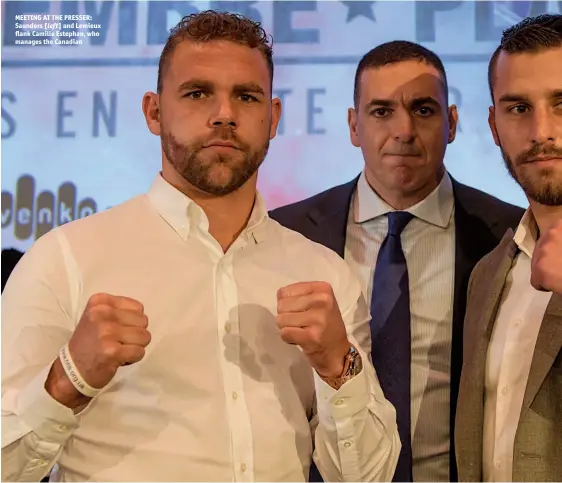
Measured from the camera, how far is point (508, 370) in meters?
1.44

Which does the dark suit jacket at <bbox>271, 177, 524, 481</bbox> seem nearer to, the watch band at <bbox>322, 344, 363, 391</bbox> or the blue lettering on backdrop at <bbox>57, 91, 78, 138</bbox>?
the watch band at <bbox>322, 344, 363, 391</bbox>

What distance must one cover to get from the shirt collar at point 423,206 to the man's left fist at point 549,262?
0.64 meters

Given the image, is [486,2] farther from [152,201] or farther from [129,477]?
[129,477]

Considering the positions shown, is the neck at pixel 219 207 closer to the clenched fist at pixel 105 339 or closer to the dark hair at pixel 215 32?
the dark hair at pixel 215 32

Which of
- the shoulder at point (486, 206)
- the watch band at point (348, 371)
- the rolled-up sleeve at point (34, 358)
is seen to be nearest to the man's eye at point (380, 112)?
the shoulder at point (486, 206)

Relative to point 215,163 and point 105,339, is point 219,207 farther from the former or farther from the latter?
point 105,339

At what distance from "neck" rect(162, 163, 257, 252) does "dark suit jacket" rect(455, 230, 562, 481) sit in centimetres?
56

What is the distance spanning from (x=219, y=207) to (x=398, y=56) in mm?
715

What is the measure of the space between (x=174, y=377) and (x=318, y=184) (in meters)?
0.92

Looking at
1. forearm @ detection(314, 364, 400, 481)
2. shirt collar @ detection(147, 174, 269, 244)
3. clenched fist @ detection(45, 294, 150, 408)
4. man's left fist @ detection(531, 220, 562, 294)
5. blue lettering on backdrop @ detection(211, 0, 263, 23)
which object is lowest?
forearm @ detection(314, 364, 400, 481)

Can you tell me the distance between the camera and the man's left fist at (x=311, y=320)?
116 centimetres

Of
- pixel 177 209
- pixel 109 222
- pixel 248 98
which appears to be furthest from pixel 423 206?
pixel 109 222

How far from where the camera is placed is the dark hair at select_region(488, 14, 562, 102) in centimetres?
151

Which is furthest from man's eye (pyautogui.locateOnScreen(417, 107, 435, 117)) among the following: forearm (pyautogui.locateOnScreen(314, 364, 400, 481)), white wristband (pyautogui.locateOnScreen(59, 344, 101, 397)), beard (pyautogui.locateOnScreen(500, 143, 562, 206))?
white wristband (pyautogui.locateOnScreen(59, 344, 101, 397))
